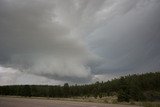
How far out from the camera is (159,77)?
142 meters

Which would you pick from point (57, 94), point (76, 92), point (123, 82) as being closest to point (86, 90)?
point (76, 92)

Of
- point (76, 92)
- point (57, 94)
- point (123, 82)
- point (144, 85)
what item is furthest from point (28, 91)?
point (123, 82)

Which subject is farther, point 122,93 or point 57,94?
point 57,94

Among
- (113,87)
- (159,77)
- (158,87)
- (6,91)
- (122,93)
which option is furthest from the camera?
(6,91)

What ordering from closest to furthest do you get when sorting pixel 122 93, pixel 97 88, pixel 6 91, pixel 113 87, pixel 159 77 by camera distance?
pixel 122 93
pixel 159 77
pixel 113 87
pixel 97 88
pixel 6 91

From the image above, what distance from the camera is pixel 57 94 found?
166 metres

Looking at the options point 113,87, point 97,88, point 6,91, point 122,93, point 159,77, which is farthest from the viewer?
point 6,91

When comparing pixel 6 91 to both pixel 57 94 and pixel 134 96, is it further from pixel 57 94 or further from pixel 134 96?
pixel 134 96

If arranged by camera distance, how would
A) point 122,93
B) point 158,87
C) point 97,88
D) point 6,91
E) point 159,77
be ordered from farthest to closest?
1. point 6,91
2. point 97,88
3. point 159,77
4. point 158,87
5. point 122,93

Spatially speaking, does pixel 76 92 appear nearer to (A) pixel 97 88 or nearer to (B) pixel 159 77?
(A) pixel 97 88

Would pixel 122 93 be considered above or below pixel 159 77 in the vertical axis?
below

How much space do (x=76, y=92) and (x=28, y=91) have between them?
38146 mm

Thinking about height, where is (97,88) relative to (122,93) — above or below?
above

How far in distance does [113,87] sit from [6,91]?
7175cm
